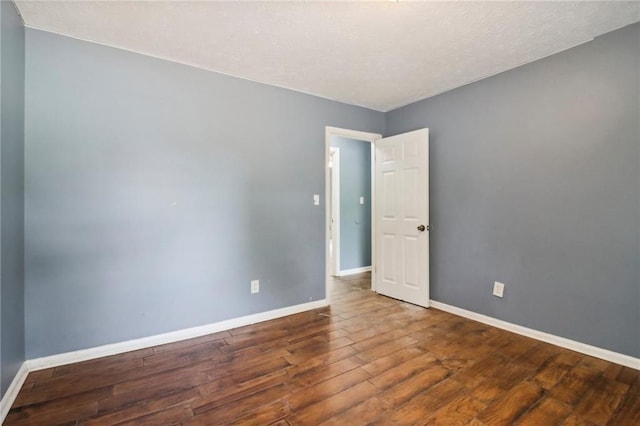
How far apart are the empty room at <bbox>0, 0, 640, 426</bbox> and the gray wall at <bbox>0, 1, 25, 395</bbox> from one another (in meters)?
0.02

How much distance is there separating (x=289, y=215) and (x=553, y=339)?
2.72 meters

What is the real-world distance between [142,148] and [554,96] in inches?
142

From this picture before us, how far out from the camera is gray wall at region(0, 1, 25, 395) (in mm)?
1740

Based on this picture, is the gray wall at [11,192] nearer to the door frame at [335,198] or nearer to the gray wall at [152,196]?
the gray wall at [152,196]

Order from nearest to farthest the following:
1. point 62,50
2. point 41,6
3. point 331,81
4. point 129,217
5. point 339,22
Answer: point 41,6
point 339,22
point 62,50
point 129,217
point 331,81

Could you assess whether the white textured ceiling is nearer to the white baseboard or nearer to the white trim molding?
the white trim molding

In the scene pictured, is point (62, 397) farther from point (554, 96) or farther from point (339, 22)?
point (554, 96)

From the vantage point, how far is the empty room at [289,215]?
1.87 meters

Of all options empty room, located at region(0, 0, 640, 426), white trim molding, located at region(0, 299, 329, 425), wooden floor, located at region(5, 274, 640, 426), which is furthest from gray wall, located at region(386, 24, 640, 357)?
white trim molding, located at region(0, 299, 329, 425)

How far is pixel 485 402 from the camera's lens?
1.77m

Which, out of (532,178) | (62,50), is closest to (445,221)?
(532,178)

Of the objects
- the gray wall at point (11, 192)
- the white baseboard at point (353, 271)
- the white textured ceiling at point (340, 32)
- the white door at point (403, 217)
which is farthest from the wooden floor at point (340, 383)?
the white textured ceiling at point (340, 32)

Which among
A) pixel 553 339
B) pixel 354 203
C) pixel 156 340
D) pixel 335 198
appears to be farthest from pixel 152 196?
pixel 553 339

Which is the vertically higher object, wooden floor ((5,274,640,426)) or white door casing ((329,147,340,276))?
white door casing ((329,147,340,276))
